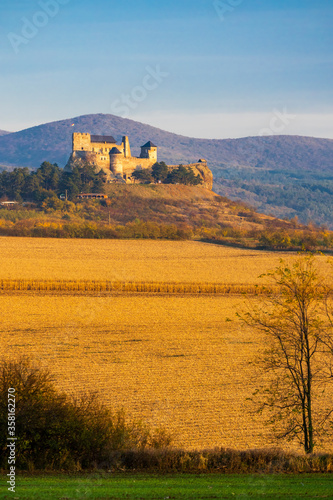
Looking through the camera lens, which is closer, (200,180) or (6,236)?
(6,236)

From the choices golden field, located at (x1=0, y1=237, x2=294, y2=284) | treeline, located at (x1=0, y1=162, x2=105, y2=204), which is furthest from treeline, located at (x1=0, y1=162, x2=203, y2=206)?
golden field, located at (x1=0, y1=237, x2=294, y2=284)

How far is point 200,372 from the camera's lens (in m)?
19.7

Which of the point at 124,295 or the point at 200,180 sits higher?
the point at 200,180

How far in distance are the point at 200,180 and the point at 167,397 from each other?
9574 centimetres

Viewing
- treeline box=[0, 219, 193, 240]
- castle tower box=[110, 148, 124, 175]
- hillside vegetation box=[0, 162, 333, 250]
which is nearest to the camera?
treeline box=[0, 219, 193, 240]

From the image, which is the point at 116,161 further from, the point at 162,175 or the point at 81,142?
the point at 162,175

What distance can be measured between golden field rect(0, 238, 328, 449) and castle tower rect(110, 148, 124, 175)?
190ft

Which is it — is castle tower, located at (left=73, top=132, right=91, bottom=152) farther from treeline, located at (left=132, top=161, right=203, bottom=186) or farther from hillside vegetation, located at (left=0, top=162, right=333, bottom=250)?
treeline, located at (left=132, top=161, right=203, bottom=186)

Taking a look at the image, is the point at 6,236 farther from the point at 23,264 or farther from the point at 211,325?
the point at 211,325

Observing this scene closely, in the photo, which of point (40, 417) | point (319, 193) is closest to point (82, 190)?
point (40, 417)

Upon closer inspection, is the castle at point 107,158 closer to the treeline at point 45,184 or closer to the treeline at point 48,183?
the treeline at point 48,183

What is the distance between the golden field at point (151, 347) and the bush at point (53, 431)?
2.82m

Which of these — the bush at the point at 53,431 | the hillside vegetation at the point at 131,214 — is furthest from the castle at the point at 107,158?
the bush at the point at 53,431

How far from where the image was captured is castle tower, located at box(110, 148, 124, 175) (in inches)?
4028
